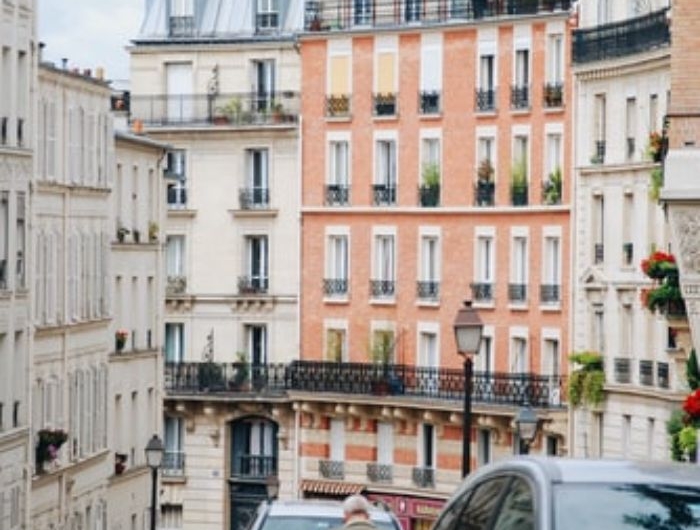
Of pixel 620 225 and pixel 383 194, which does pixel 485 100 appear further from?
pixel 620 225

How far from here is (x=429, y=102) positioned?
289 ft

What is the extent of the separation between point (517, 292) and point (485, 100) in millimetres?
5368

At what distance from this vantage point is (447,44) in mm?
87375

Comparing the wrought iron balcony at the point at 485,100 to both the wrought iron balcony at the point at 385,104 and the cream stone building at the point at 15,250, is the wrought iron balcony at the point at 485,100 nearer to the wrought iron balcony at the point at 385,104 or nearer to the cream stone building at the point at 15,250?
the wrought iron balcony at the point at 385,104

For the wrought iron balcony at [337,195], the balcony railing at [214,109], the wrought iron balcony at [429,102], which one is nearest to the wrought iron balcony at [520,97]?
the wrought iron balcony at [429,102]

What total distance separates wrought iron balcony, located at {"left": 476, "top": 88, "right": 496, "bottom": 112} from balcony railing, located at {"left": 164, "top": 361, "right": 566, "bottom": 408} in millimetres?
6950

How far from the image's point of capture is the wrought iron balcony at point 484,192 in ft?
280

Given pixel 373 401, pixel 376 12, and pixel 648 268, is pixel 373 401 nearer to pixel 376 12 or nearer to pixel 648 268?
pixel 376 12

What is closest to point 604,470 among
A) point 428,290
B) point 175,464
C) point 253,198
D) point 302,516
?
point 302,516

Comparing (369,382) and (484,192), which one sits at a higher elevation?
(484,192)

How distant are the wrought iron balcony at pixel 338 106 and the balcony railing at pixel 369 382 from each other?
22.8 feet

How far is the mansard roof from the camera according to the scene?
97250 millimetres

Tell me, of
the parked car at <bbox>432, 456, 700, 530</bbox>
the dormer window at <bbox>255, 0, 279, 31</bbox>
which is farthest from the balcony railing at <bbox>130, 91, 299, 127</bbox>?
the parked car at <bbox>432, 456, 700, 530</bbox>

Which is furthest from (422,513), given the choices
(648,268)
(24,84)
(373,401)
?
(648,268)
